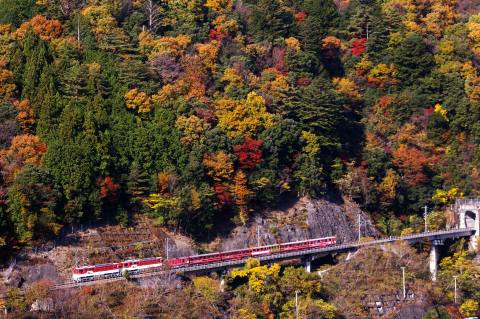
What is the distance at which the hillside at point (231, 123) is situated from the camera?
68.6 metres

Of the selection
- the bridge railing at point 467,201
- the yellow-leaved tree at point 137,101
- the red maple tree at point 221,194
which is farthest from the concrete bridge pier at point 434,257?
the yellow-leaved tree at point 137,101

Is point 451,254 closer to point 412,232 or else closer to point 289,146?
point 412,232

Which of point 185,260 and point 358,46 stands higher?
point 358,46

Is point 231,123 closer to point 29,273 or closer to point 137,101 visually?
point 137,101

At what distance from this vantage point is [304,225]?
7738 cm

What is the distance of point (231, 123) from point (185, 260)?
13707mm

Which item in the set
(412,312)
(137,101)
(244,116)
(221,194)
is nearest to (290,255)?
(221,194)

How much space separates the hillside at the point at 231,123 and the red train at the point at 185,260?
2882mm

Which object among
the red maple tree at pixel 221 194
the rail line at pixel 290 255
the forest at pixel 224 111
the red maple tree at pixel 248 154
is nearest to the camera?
the rail line at pixel 290 255

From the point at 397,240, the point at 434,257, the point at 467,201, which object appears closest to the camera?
the point at 397,240

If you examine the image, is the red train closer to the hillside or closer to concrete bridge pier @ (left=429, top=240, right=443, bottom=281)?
the hillside

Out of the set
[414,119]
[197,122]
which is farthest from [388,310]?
[414,119]

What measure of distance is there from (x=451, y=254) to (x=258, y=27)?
23.9 m

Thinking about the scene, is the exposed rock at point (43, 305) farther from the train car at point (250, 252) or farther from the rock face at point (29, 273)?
the train car at point (250, 252)
